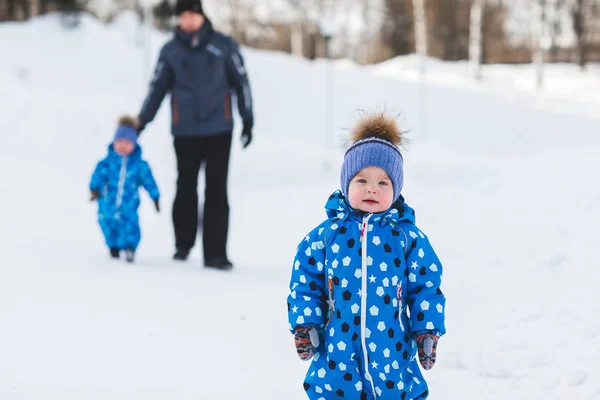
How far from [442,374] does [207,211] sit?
2642 millimetres

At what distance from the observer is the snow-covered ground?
3.45 meters

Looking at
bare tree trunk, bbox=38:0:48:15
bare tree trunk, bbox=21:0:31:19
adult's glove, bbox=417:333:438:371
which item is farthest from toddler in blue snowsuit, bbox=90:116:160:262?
bare tree trunk, bbox=38:0:48:15

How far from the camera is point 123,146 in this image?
19.6ft

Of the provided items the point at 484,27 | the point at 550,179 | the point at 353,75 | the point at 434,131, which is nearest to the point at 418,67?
the point at 353,75

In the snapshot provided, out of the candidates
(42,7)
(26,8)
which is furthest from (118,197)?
(42,7)

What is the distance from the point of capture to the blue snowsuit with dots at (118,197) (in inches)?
233

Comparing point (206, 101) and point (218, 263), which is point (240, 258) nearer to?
point (218, 263)

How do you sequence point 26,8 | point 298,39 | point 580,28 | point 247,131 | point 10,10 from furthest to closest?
point 580,28
point 298,39
point 26,8
point 10,10
point 247,131

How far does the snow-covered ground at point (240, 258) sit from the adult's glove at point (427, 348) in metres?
0.83

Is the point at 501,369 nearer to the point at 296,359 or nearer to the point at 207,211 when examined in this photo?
the point at 296,359

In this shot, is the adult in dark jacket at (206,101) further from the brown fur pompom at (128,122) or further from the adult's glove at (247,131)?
the brown fur pompom at (128,122)

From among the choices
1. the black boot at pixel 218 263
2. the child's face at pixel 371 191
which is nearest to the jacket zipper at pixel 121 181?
the black boot at pixel 218 263

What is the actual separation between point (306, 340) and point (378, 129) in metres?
0.73

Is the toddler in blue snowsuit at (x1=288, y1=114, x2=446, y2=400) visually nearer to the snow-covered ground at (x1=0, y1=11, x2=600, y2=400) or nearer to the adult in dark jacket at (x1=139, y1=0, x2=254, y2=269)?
the snow-covered ground at (x1=0, y1=11, x2=600, y2=400)
